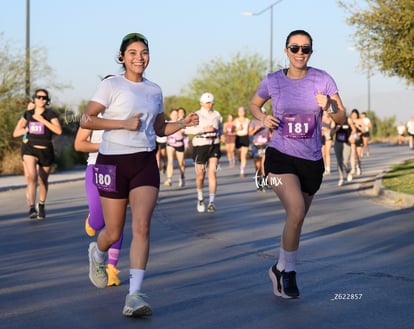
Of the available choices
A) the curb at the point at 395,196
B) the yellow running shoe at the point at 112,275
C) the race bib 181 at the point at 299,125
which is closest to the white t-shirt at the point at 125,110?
the race bib 181 at the point at 299,125

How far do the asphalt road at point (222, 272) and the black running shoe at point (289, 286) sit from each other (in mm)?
78

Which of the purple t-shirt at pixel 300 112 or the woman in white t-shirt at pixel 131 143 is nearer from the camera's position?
the woman in white t-shirt at pixel 131 143

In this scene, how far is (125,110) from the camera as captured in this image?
6.66m

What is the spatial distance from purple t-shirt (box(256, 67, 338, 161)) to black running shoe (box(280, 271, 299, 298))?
2.94 ft

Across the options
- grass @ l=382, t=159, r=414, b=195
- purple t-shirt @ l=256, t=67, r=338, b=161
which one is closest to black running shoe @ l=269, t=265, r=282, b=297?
purple t-shirt @ l=256, t=67, r=338, b=161

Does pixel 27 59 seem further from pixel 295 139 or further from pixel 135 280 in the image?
pixel 135 280

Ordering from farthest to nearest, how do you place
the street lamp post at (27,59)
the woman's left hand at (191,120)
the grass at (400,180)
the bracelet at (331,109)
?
1. the street lamp post at (27,59)
2. the grass at (400,180)
3. the bracelet at (331,109)
4. the woman's left hand at (191,120)

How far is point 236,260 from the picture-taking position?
927 centimetres

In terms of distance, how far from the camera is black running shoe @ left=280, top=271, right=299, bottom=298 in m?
7.02

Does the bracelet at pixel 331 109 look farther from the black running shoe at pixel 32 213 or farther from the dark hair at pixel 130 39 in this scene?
the black running shoe at pixel 32 213

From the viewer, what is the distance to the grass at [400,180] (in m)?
18.2

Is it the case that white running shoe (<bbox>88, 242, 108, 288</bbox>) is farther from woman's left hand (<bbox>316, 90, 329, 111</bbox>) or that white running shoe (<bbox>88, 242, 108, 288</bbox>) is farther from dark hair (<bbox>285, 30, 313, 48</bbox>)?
dark hair (<bbox>285, 30, 313, 48</bbox>)

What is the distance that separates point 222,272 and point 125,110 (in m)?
2.36

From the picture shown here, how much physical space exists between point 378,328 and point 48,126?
27.4ft
